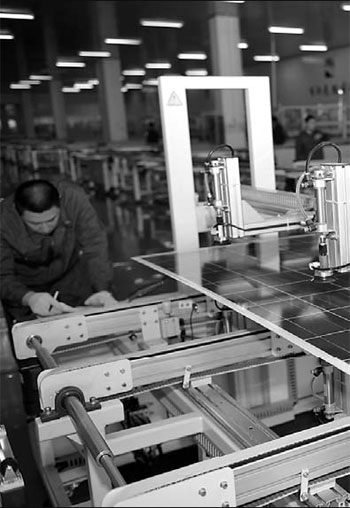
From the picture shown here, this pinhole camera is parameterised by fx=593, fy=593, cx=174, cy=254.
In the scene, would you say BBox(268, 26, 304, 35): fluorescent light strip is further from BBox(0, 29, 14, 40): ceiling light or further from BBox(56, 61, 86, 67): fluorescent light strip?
BBox(0, 29, 14, 40): ceiling light

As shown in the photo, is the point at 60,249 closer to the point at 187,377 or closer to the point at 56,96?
the point at 187,377

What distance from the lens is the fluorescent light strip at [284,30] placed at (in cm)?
901

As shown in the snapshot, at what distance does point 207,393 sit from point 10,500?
629 millimetres

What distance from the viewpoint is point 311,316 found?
1566 mm

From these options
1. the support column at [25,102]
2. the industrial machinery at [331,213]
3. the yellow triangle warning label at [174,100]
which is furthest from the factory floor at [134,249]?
the support column at [25,102]

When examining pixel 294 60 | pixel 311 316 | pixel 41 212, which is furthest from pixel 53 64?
pixel 311 316

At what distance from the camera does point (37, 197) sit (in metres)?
2.62

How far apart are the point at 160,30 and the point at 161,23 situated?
0.35m

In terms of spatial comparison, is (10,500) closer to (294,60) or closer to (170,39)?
(170,39)

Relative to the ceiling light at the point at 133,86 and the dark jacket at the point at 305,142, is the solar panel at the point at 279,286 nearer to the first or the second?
the dark jacket at the point at 305,142

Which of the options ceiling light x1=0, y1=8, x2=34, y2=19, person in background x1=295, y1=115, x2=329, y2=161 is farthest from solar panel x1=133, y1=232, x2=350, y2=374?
ceiling light x1=0, y1=8, x2=34, y2=19

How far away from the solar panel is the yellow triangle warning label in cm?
62

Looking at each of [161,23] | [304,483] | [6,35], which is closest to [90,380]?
[304,483]

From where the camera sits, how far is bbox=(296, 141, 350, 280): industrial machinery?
1.55 meters
